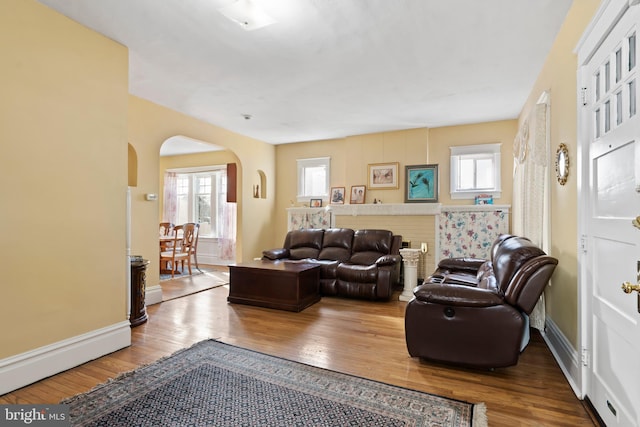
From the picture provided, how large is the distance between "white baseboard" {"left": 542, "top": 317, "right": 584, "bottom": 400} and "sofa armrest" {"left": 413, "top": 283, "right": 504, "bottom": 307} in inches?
23.3

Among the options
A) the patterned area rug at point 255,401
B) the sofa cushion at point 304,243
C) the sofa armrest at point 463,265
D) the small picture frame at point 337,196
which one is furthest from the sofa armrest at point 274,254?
the patterned area rug at point 255,401

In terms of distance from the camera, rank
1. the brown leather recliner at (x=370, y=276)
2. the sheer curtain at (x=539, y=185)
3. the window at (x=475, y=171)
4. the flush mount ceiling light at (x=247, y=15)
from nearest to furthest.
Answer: the flush mount ceiling light at (x=247, y=15) → the sheer curtain at (x=539, y=185) → the brown leather recliner at (x=370, y=276) → the window at (x=475, y=171)

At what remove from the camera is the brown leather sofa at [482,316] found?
2.27 m

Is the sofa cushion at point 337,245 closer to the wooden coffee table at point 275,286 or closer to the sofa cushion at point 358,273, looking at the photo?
the sofa cushion at point 358,273

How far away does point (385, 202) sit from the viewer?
612 cm

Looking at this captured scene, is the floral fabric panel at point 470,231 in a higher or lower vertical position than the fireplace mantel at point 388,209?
lower

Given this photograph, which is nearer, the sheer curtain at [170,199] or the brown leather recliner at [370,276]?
the brown leather recliner at [370,276]

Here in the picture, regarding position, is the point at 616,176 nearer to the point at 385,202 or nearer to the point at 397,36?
the point at 397,36

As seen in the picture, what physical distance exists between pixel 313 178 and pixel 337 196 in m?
0.79

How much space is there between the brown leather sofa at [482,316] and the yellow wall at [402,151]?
131 inches

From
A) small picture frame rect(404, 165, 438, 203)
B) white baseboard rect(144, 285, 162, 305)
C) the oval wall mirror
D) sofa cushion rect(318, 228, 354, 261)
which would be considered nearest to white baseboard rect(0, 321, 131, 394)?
white baseboard rect(144, 285, 162, 305)

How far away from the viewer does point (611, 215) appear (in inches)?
68.2

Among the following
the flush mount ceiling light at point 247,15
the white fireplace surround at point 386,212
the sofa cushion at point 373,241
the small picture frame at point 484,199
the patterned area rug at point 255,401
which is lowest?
the patterned area rug at point 255,401

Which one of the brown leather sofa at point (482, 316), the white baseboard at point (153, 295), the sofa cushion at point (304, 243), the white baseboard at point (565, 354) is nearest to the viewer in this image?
the white baseboard at point (565, 354)
